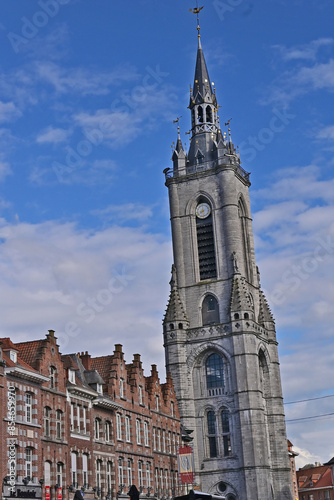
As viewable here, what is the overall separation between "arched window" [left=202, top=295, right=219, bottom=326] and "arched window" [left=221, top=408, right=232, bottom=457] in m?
9.18

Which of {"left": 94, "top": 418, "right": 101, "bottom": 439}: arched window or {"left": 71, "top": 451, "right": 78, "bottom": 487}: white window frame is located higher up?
{"left": 94, "top": 418, "right": 101, "bottom": 439}: arched window

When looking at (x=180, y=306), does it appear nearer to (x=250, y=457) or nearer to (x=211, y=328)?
(x=211, y=328)

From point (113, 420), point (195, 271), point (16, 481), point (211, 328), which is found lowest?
point (16, 481)

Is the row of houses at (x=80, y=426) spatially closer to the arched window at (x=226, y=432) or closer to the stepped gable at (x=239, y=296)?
the arched window at (x=226, y=432)

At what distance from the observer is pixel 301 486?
124375 millimetres

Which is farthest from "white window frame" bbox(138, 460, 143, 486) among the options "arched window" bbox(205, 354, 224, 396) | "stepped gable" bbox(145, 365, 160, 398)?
"arched window" bbox(205, 354, 224, 396)

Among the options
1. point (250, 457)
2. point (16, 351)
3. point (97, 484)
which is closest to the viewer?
point (16, 351)

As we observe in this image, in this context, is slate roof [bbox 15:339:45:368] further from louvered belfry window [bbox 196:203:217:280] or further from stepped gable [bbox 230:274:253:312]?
louvered belfry window [bbox 196:203:217:280]

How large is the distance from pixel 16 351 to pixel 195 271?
45.2 m

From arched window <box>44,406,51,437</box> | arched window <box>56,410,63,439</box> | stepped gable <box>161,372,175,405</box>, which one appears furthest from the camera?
stepped gable <box>161,372,175,405</box>

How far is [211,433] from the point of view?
76.9m

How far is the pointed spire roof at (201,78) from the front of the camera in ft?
300

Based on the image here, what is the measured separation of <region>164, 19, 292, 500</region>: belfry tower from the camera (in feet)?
245

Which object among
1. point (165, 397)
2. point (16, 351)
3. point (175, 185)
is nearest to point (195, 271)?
point (175, 185)
